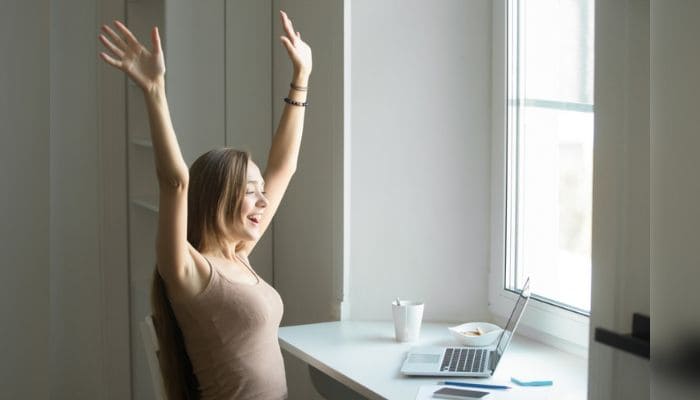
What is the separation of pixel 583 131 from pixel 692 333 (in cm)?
151

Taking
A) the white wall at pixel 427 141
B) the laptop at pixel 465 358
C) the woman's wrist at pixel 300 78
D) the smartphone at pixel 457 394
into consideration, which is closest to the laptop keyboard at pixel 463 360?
the laptop at pixel 465 358

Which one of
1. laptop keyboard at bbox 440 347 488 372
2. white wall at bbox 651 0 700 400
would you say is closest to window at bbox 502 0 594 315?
laptop keyboard at bbox 440 347 488 372

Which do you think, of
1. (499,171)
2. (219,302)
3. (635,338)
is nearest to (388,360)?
(219,302)

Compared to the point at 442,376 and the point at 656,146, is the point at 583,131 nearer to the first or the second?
the point at 442,376

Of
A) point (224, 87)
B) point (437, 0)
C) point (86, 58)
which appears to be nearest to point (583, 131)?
point (437, 0)

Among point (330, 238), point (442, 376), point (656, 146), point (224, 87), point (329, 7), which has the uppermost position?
point (329, 7)

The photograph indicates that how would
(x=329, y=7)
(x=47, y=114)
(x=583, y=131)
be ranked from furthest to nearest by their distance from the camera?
(x=47, y=114) → (x=329, y=7) → (x=583, y=131)

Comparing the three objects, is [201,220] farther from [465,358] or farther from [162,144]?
[465,358]

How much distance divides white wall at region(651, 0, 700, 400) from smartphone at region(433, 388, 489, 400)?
1.02 m

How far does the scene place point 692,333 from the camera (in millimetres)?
785

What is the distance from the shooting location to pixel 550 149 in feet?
7.88

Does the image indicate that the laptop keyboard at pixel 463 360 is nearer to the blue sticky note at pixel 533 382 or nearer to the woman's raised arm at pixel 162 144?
the blue sticky note at pixel 533 382

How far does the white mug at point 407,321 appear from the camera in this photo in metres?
2.34

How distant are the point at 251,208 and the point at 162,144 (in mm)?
442
